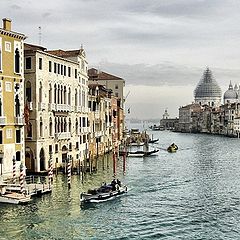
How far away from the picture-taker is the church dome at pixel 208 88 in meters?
148

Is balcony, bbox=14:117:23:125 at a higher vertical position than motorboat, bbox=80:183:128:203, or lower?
higher

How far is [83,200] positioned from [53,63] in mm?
9997

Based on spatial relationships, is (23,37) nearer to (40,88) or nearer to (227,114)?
(40,88)

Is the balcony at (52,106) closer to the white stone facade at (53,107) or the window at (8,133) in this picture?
the white stone facade at (53,107)

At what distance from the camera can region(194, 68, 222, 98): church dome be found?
485 feet

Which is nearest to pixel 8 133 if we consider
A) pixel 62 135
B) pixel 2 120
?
pixel 2 120

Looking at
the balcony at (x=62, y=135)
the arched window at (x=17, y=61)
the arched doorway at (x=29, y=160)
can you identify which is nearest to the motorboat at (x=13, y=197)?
the arched window at (x=17, y=61)

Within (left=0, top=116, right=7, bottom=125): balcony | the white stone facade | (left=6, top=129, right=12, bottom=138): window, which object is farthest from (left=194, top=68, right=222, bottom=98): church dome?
(left=0, top=116, right=7, bottom=125): balcony

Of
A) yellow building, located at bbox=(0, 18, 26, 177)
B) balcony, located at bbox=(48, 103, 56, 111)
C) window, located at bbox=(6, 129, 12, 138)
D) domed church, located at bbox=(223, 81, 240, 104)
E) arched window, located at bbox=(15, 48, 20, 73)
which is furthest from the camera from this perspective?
domed church, located at bbox=(223, 81, 240, 104)

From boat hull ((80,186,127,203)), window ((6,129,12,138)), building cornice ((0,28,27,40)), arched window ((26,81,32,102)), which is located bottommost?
boat hull ((80,186,127,203))

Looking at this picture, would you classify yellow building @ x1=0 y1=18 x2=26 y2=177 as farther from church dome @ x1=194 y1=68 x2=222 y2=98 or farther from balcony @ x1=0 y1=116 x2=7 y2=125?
church dome @ x1=194 y1=68 x2=222 y2=98

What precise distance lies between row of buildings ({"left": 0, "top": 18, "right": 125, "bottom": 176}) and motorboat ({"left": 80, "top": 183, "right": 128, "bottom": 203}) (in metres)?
3.87

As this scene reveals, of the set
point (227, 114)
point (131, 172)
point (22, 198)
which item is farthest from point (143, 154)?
point (227, 114)

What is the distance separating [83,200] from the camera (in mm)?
18188
